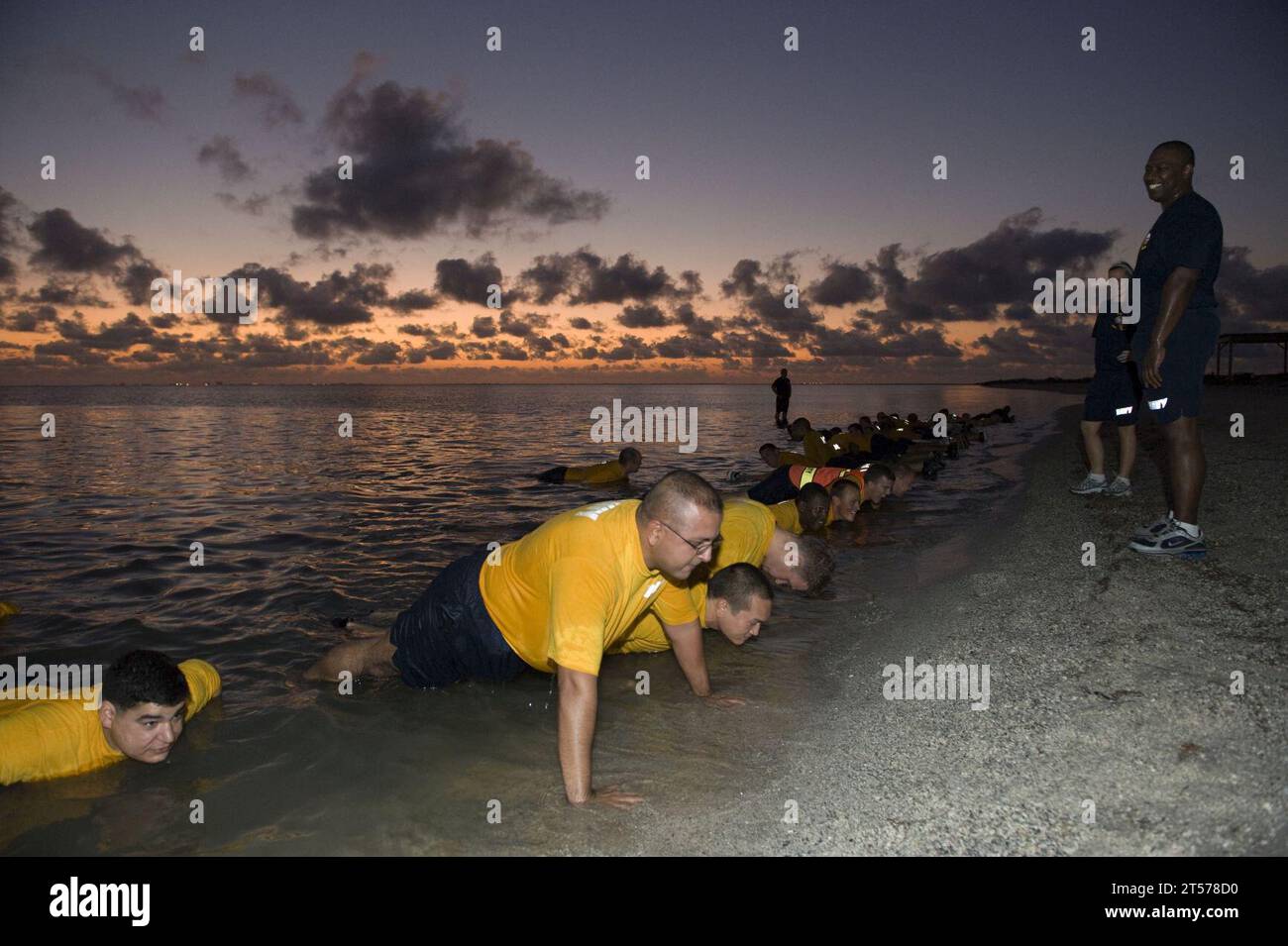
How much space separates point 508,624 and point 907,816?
8.30 ft

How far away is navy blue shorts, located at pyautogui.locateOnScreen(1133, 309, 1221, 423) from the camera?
5434 millimetres

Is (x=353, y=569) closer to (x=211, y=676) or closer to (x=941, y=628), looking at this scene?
(x=211, y=676)

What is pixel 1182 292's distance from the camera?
17.7ft

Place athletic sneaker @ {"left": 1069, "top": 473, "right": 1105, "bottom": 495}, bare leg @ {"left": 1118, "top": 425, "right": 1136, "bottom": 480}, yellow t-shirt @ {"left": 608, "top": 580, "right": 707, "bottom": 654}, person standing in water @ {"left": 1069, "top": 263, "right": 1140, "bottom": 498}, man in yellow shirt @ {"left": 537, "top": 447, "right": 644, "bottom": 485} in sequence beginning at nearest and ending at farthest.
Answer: yellow t-shirt @ {"left": 608, "top": 580, "right": 707, "bottom": 654} < person standing in water @ {"left": 1069, "top": 263, "right": 1140, "bottom": 498} < bare leg @ {"left": 1118, "top": 425, "right": 1136, "bottom": 480} < athletic sneaker @ {"left": 1069, "top": 473, "right": 1105, "bottom": 495} < man in yellow shirt @ {"left": 537, "top": 447, "right": 644, "bottom": 485}

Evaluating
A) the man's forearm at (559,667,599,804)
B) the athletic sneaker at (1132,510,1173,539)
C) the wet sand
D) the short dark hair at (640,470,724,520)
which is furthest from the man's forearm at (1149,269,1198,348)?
the man's forearm at (559,667,599,804)

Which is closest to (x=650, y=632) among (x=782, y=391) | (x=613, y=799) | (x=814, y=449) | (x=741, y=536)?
(x=741, y=536)

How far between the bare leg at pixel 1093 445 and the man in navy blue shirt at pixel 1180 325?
9.87 feet

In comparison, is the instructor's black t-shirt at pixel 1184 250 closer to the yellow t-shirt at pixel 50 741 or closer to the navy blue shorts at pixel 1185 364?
the navy blue shorts at pixel 1185 364

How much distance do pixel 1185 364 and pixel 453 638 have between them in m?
5.69

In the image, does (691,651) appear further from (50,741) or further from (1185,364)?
(1185,364)

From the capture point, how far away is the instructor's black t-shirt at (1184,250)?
214 inches

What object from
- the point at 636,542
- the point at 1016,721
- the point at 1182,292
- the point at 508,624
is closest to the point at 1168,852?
the point at 1016,721

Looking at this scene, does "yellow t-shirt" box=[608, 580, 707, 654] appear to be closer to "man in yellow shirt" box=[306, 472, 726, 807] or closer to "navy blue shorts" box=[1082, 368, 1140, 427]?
"man in yellow shirt" box=[306, 472, 726, 807]

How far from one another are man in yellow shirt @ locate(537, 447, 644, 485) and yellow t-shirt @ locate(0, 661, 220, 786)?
12454 millimetres
